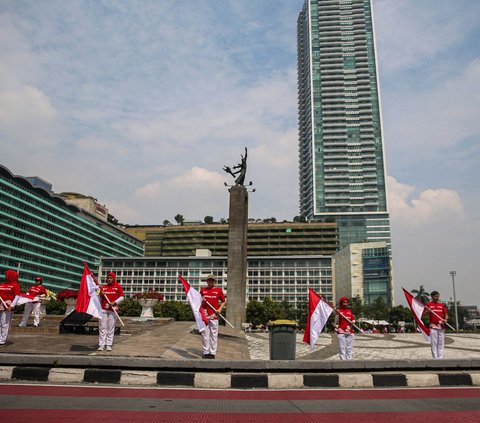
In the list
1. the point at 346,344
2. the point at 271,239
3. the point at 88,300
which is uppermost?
the point at 271,239

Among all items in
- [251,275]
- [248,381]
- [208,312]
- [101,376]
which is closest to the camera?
[101,376]

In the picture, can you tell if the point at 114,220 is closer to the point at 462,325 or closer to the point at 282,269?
the point at 282,269

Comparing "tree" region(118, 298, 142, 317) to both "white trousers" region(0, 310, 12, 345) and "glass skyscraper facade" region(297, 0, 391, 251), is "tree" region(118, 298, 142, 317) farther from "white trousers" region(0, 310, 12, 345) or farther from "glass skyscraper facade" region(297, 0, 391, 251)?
"glass skyscraper facade" region(297, 0, 391, 251)

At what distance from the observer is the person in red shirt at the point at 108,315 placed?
1025 centimetres

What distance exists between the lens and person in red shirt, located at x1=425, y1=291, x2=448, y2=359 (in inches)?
436

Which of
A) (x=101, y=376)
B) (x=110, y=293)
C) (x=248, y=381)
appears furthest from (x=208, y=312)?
(x=101, y=376)

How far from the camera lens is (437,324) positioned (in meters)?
11.1

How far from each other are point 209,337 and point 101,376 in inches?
137

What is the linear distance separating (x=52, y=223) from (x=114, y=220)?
45.6 m

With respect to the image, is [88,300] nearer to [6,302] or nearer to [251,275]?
[6,302]

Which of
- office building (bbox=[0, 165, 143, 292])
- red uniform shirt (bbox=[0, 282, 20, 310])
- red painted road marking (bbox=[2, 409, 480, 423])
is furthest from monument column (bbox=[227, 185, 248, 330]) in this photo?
office building (bbox=[0, 165, 143, 292])

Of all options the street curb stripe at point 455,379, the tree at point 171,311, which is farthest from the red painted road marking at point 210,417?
the tree at point 171,311

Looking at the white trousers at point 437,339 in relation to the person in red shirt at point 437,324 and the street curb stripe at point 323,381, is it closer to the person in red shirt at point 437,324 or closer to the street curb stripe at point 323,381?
the person in red shirt at point 437,324

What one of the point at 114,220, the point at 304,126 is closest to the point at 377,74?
the point at 304,126
